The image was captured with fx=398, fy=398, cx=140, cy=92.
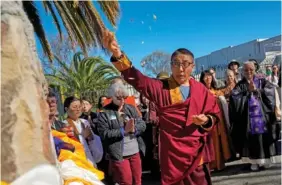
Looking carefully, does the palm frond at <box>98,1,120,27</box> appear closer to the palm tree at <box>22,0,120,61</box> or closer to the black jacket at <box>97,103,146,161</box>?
the palm tree at <box>22,0,120,61</box>

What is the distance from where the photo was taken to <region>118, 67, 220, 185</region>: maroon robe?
11.3 feet

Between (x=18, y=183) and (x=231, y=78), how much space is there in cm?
566

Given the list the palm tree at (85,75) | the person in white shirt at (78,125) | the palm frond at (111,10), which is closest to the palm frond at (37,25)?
the palm frond at (111,10)

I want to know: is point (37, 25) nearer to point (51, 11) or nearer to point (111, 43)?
point (51, 11)

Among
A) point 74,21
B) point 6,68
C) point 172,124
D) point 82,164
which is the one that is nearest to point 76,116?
point 172,124

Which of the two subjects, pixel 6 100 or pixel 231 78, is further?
pixel 231 78

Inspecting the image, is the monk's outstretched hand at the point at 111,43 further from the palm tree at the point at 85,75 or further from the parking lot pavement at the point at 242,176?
the palm tree at the point at 85,75

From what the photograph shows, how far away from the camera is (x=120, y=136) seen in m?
4.45

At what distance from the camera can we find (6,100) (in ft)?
4.94

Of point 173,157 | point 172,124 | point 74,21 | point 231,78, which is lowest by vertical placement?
point 173,157

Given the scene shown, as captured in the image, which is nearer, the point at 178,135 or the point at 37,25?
the point at 178,135

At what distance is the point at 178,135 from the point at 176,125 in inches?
3.5

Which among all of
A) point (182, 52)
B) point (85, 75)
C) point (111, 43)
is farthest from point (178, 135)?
point (85, 75)

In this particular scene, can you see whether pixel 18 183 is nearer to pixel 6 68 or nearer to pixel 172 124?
pixel 6 68
